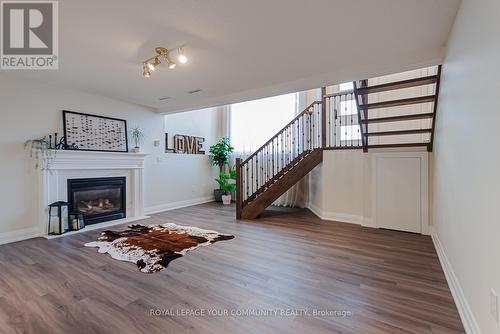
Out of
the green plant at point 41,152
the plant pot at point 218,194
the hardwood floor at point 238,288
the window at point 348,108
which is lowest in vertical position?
the hardwood floor at point 238,288

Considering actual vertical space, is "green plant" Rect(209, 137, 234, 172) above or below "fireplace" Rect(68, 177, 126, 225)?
above

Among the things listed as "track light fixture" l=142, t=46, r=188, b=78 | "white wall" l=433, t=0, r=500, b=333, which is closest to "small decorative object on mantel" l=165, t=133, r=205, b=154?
"track light fixture" l=142, t=46, r=188, b=78

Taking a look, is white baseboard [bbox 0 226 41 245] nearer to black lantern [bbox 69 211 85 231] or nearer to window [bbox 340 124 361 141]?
black lantern [bbox 69 211 85 231]

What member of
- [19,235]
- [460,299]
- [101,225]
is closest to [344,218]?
[460,299]

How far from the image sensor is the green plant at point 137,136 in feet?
16.8

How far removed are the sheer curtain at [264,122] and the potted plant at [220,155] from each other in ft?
0.94

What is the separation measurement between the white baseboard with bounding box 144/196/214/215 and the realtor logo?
10.5ft

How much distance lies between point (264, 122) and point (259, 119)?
0.20 meters

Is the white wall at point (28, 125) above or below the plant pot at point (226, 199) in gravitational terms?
above

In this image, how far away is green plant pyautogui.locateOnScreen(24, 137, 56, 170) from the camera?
375 centimetres

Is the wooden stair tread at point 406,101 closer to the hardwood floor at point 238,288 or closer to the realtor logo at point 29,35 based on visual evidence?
the hardwood floor at point 238,288

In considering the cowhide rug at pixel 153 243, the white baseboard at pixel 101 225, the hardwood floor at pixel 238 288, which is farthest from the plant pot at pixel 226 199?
the hardwood floor at pixel 238 288

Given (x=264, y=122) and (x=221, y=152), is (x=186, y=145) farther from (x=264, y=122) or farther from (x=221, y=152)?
(x=264, y=122)

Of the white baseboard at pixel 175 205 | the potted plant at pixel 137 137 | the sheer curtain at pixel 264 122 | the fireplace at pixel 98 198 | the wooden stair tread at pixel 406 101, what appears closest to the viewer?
the wooden stair tread at pixel 406 101
